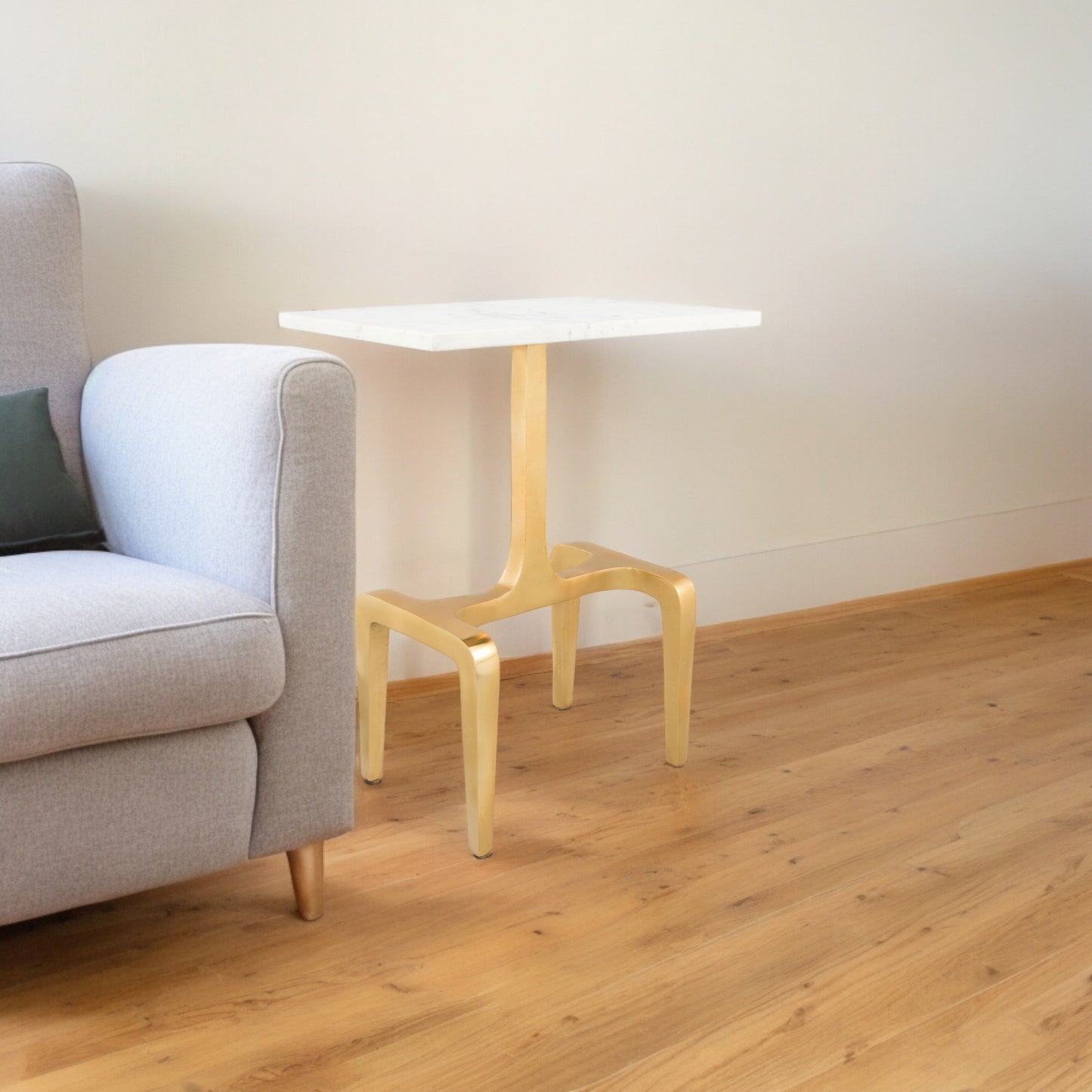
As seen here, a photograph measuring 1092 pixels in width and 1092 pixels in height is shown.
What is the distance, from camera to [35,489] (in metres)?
1.50

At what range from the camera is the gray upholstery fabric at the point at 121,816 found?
3.91ft

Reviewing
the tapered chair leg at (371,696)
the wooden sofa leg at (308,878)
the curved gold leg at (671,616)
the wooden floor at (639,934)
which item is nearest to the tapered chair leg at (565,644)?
the wooden floor at (639,934)

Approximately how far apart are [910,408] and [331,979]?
2061 mm

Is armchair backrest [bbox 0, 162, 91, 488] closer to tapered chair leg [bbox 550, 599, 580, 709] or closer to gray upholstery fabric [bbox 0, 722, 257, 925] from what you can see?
gray upholstery fabric [bbox 0, 722, 257, 925]

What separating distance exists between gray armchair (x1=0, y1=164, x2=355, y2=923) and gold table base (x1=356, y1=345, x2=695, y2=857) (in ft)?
0.83

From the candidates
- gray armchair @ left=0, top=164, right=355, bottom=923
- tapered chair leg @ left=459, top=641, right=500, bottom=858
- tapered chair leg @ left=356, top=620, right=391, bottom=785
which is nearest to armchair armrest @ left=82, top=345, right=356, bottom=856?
gray armchair @ left=0, top=164, right=355, bottom=923

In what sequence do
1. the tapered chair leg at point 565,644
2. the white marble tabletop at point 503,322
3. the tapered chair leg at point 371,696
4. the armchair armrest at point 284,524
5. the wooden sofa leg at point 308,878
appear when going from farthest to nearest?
the tapered chair leg at point 565,644, the tapered chair leg at point 371,696, the white marble tabletop at point 503,322, the wooden sofa leg at point 308,878, the armchair armrest at point 284,524

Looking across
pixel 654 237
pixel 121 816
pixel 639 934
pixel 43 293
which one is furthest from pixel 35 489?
pixel 654 237

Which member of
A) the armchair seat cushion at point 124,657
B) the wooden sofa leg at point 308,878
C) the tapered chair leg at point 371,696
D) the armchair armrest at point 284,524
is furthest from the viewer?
the tapered chair leg at point 371,696

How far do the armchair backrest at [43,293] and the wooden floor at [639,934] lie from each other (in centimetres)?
66

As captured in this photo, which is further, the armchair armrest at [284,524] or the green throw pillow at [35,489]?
the green throw pillow at [35,489]

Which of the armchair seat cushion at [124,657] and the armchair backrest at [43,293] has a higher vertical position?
the armchair backrest at [43,293]

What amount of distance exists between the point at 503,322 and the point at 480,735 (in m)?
0.54

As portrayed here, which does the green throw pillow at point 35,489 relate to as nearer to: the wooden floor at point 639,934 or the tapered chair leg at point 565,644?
the wooden floor at point 639,934
